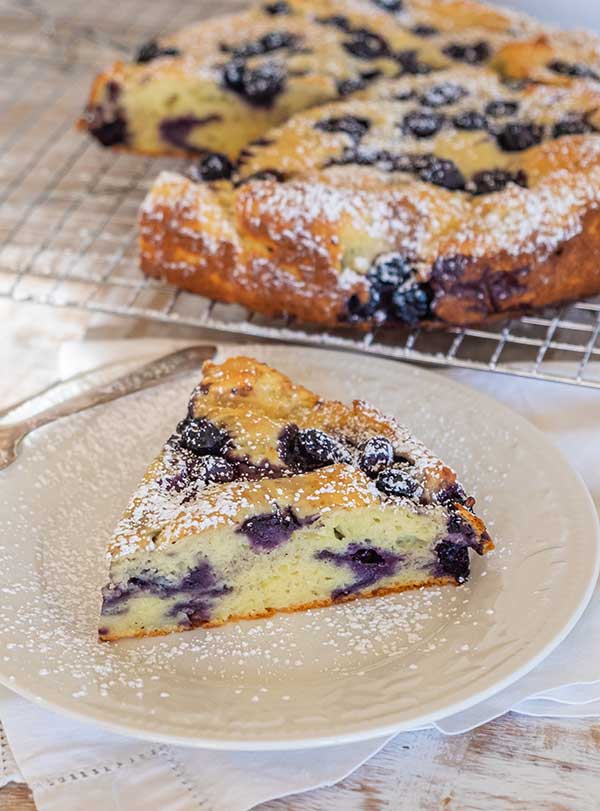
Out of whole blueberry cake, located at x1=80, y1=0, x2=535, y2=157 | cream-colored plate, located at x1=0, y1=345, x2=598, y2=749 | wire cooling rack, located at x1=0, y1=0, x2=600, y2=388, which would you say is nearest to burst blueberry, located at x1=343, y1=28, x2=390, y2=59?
whole blueberry cake, located at x1=80, y1=0, x2=535, y2=157

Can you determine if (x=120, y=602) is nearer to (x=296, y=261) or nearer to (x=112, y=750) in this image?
(x=112, y=750)

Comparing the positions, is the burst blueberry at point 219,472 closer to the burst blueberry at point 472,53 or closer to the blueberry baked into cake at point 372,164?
the blueberry baked into cake at point 372,164

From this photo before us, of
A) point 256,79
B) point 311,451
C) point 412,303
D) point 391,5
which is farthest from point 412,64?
point 311,451

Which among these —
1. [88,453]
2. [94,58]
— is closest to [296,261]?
[88,453]

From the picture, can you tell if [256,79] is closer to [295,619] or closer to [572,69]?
[572,69]

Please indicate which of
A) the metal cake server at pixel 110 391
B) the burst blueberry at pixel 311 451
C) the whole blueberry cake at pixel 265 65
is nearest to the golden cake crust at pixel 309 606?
the burst blueberry at pixel 311 451

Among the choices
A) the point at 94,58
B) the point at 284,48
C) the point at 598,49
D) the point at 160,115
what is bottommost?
the point at 94,58
